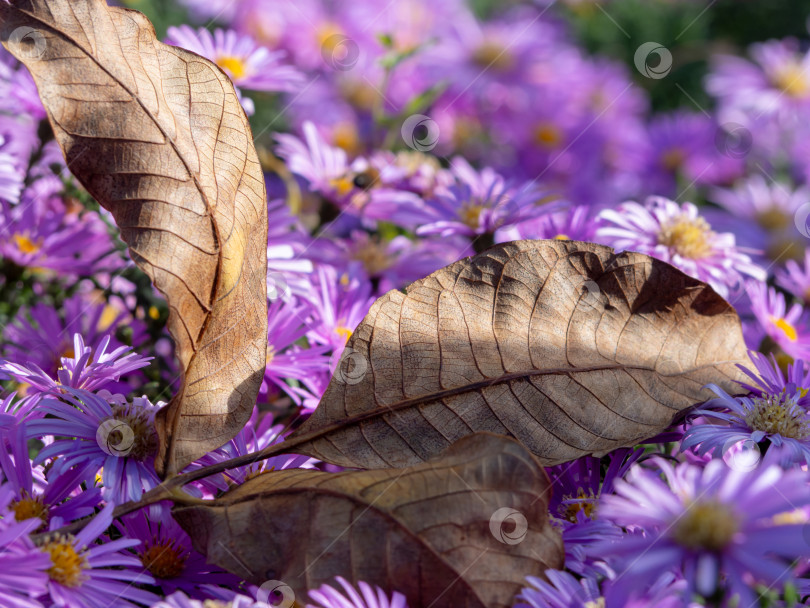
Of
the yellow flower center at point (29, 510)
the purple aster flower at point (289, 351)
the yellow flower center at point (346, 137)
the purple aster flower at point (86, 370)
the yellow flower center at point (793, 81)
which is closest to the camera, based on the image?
the yellow flower center at point (29, 510)

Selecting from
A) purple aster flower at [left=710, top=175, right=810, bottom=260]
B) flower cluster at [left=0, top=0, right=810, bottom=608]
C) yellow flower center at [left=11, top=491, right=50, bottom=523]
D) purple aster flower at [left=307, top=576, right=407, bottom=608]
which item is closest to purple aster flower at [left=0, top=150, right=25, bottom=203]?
flower cluster at [left=0, top=0, right=810, bottom=608]

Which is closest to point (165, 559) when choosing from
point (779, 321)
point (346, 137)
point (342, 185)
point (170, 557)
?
point (170, 557)

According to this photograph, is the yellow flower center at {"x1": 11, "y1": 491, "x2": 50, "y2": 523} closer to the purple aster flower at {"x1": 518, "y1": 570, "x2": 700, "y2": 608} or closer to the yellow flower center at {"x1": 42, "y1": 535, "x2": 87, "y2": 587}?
the yellow flower center at {"x1": 42, "y1": 535, "x2": 87, "y2": 587}

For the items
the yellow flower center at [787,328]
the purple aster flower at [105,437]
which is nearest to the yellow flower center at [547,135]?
the yellow flower center at [787,328]

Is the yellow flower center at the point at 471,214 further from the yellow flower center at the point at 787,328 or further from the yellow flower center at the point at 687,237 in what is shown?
the yellow flower center at the point at 787,328

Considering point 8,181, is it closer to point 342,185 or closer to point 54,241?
point 54,241

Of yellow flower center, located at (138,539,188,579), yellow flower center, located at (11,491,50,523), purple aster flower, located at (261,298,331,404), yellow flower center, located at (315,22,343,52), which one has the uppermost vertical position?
yellow flower center, located at (315,22,343,52)

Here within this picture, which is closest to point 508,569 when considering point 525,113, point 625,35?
point 525,113
